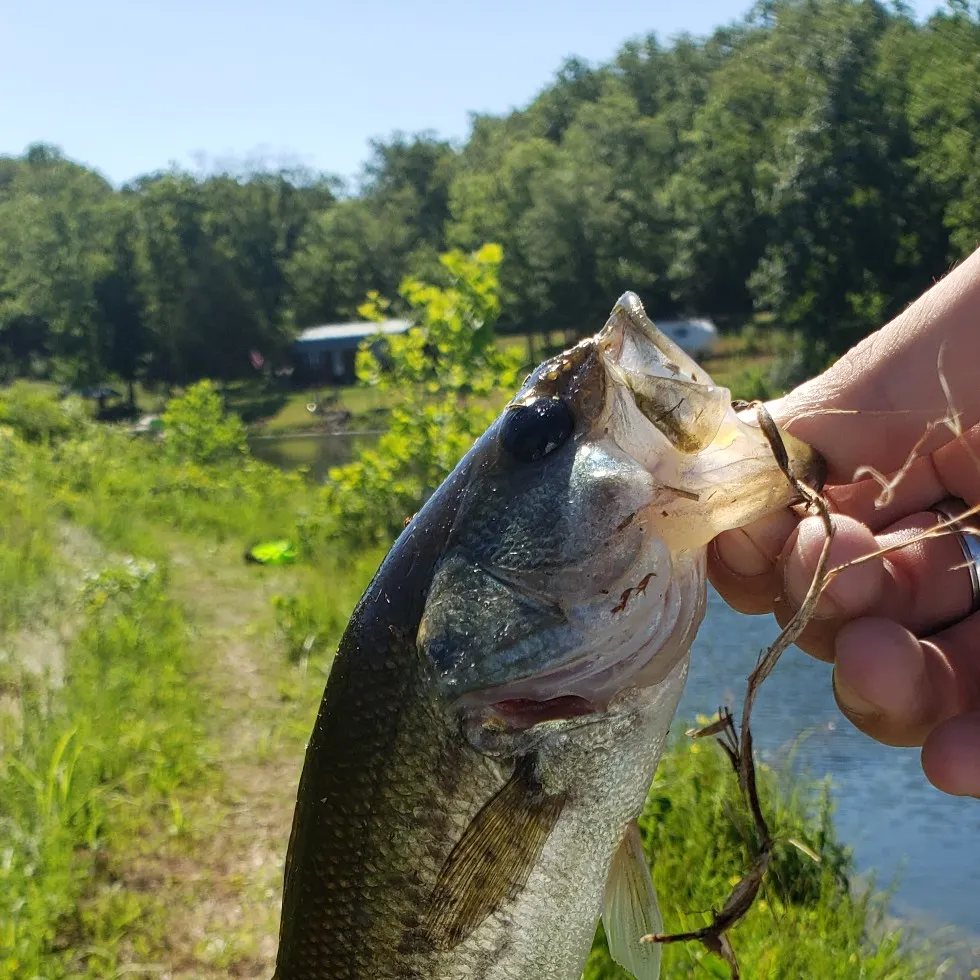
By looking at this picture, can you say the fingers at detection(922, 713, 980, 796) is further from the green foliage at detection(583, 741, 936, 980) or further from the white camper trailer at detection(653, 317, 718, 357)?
the white camper trailer at detection(653, 317, 718, 357)

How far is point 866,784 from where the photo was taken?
6020 mm

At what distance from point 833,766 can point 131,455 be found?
53.1 feet

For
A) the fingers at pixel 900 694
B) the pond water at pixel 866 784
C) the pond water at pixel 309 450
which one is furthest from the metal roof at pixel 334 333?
the fingers at pixel 900 694

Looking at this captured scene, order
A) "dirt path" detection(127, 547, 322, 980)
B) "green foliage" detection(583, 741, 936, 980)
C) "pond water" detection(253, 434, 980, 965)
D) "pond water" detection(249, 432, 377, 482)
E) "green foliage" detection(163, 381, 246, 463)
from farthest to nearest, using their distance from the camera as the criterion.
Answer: "pond water" detection(249, 432, 377, 482) → "green foliage" detection(163, 381, 246, 463) → "pond water" detection(253, 434, 980, 965) → "dirt path" detection(127, 547, 322, 980) → "green foliage" detection(583, 741, 936, 980)

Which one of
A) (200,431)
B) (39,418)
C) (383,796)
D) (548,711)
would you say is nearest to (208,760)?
(383,796)

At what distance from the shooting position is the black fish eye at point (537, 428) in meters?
1.70

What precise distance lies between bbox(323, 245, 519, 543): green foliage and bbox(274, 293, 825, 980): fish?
8357 millimetres

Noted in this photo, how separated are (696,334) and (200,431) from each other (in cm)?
2721

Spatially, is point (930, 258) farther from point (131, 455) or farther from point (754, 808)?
point (754, 808)

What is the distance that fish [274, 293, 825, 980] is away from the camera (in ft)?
5.36

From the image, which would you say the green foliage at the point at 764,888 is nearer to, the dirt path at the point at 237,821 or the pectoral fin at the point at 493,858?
the dirt path at the point at 237,821

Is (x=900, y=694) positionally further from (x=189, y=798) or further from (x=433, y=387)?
(x=433, y=387)

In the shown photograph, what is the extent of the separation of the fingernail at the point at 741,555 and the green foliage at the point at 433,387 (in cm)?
799

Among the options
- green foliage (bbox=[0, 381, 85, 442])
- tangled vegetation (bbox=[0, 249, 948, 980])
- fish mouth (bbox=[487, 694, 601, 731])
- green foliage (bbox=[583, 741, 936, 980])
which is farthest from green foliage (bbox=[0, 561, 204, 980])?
green foliage (bbox=[0, 381, 85, 442])
